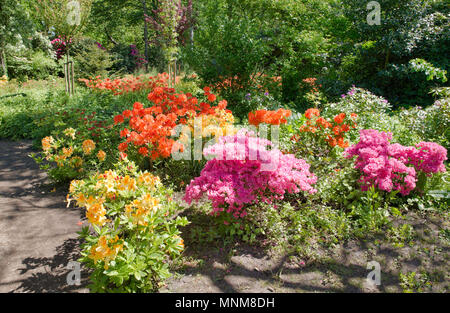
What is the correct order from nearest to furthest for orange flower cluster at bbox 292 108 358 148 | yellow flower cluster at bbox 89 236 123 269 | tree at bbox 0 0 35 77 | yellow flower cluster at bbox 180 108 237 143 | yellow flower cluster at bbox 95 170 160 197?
yellow flower cluster at bbox 89 236 123 269 < yellow flower cluster at bbox 95 170 160 197 < yellow flower cluster at bbox 180 108 237 143 < orange flower cluster at bbox 292 108 358 148 < tree at bbox 0 0 35 77

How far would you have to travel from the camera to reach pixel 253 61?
674 cm

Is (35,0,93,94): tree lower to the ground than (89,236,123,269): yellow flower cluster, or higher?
higher

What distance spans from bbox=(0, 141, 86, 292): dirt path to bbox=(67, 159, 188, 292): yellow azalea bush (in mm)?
373

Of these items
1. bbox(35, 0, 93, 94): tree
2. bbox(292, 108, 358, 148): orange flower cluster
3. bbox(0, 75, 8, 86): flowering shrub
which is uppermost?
bbox(35, 0, 93, 94): tree

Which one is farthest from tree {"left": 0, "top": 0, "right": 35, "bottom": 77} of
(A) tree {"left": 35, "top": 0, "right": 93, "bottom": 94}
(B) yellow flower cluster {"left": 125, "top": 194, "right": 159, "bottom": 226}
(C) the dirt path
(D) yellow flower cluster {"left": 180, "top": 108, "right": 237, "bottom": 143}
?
(B) yellow flower cluster {"left": 125, "top": 194, "right": 159, "bottom": 226}

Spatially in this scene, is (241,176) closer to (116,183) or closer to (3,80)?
(116,183)

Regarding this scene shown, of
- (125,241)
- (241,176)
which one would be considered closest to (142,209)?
(125,241)

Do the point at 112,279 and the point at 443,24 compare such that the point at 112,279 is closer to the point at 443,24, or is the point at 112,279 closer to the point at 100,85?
the point at 100,85

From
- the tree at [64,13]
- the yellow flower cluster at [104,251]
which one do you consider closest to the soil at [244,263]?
the yellow flower cluster at [104,251]

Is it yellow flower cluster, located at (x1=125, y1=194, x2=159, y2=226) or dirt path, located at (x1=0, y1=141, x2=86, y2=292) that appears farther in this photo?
dirt path, located at (x1=0, y1=141, x2=86, y2=292)

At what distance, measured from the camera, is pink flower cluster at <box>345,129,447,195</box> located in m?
2.99

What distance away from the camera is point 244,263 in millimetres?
2396

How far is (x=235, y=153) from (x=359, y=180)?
1.53 m

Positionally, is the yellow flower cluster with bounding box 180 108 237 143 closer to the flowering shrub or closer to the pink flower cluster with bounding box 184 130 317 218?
the pink flower cluster with bounding box 184 130 317 218
